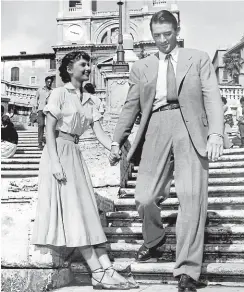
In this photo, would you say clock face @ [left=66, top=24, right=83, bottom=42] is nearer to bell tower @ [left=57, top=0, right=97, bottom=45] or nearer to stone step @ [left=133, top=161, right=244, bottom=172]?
bell tower @ [left=57, top=0, right=97, bottom=45]

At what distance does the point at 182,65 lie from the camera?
433 cm

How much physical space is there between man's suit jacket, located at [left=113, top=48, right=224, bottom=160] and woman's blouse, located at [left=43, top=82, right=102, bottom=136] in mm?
342

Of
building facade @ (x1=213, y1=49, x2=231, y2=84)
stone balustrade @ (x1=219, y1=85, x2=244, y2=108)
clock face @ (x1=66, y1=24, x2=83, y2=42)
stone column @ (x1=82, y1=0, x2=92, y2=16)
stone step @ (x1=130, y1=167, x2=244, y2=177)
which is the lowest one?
stone step @ (x1=130, y1=167, x2=244, y2=177)

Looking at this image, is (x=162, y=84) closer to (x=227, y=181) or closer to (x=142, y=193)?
(x=142, y=193)

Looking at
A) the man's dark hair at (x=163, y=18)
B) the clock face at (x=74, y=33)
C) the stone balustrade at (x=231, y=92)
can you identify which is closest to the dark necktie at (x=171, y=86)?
the man's dark hair at (x=163, y=18)

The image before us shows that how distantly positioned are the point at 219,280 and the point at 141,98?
1720 mm

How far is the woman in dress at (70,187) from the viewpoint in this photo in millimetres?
4215

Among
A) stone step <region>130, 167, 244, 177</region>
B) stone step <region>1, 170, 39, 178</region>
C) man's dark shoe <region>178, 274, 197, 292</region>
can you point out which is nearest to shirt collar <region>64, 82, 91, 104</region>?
man's dark shoe <region>178, 274, 197, 292</region>

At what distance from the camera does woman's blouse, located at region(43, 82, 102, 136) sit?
4424mm

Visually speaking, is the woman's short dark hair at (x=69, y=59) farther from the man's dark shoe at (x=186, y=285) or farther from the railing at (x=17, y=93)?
the railing at (x=17, y=93)

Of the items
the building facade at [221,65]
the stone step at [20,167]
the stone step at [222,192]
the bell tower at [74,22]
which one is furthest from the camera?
the bell tower at [74,22]

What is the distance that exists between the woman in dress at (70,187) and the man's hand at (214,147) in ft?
3.22

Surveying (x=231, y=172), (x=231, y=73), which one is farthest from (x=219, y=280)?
(x=231, y=73)

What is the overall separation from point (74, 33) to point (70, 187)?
172 ft
